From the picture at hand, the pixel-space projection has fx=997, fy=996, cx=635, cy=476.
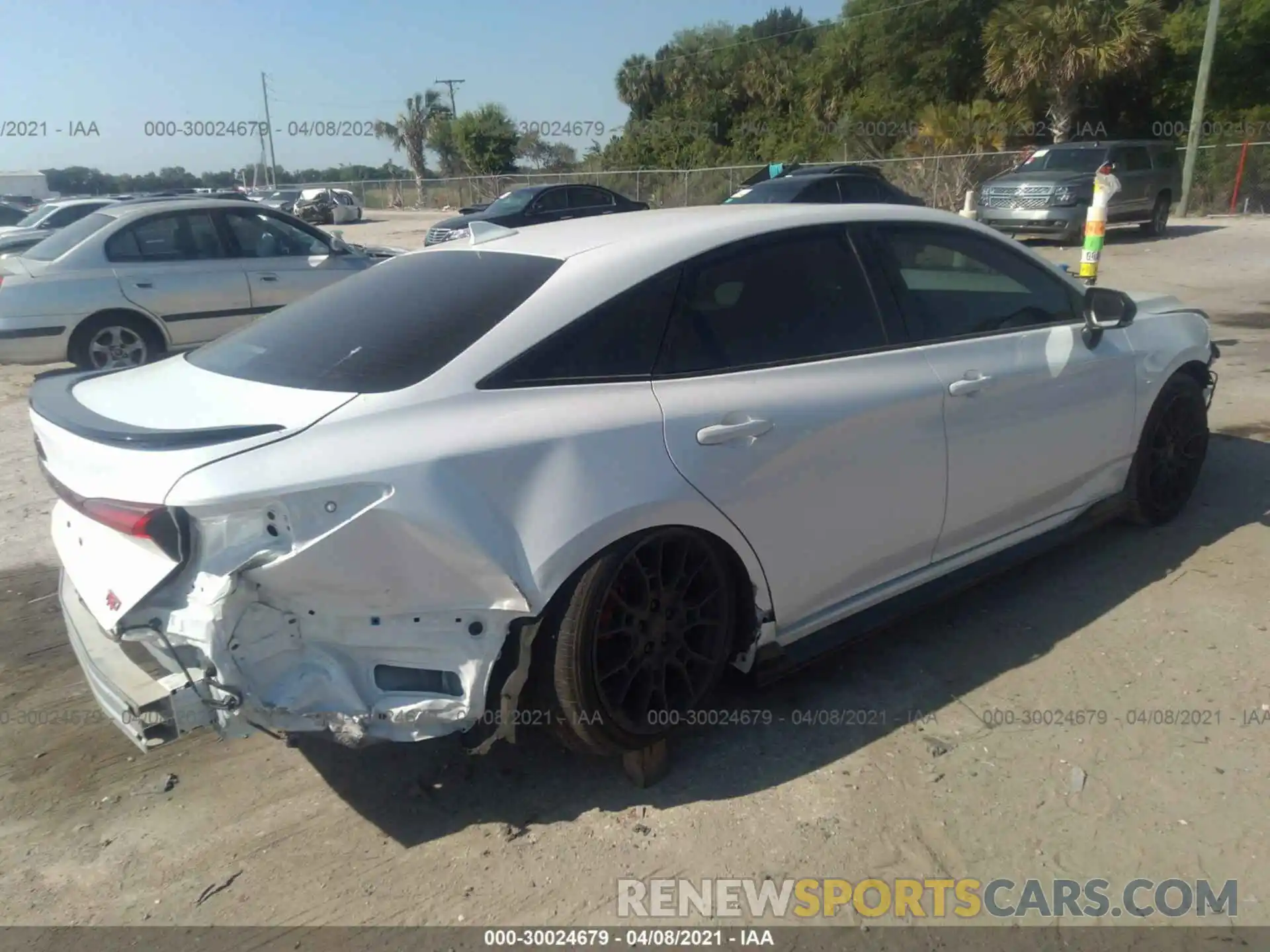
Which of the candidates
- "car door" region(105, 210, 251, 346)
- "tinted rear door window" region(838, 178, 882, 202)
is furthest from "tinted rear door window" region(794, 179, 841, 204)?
"car door" region(105, 210, 251, 346)

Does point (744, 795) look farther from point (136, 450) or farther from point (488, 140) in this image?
point (488, 140)

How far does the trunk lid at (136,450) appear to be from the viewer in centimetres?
245

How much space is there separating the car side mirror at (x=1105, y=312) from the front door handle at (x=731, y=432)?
188 cm

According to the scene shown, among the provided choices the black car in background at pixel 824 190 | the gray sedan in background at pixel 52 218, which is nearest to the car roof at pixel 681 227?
the black car in background at pixel 824 190

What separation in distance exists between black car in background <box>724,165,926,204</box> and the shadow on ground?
10877mm

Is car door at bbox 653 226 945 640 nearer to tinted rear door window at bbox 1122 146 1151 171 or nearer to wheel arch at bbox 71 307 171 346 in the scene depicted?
wheel arch at bbox 71 307 171 346

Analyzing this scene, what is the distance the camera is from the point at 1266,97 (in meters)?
28.5

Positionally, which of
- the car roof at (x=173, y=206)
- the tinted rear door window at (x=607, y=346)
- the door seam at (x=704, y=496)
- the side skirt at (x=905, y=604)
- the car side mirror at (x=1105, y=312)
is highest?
the car roof at (x=173, y=206)

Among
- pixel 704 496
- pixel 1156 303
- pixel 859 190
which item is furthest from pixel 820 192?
pixel 704 496

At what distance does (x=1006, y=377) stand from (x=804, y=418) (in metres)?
1.07

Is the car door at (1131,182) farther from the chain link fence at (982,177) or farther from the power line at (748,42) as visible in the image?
the power line at (748,42)

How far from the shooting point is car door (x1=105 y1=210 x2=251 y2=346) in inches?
354

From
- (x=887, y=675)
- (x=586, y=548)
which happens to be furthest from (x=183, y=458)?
(x=887, y=675)

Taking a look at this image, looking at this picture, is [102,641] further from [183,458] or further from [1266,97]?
[1266,97]
